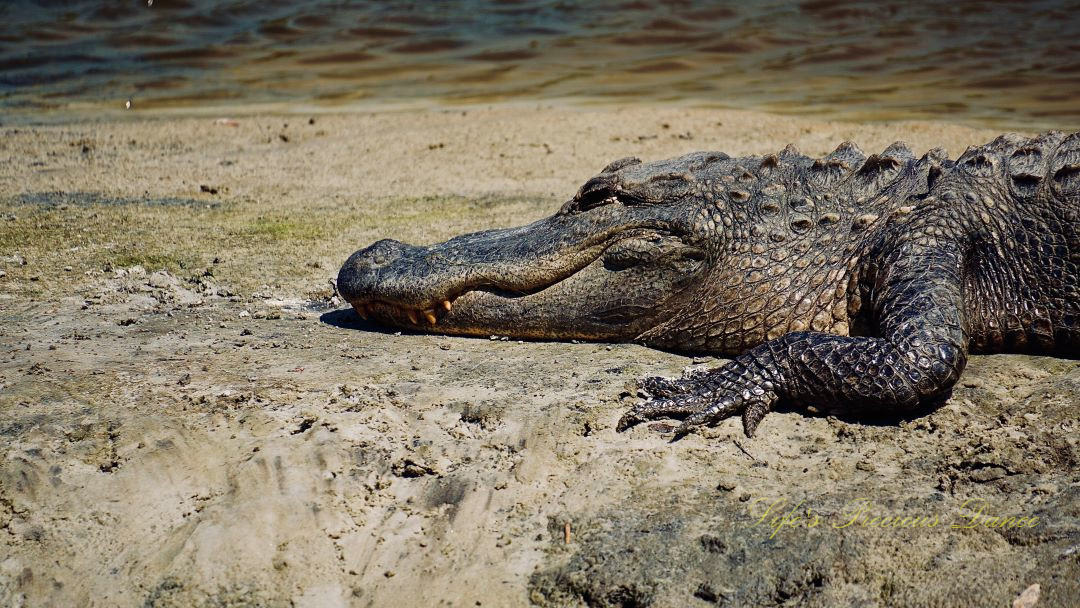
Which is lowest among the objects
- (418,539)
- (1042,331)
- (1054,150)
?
(418,539)

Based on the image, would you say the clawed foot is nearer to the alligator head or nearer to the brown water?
the alligator head

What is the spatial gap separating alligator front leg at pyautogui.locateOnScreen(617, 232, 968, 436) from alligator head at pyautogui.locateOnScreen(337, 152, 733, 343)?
642 mm

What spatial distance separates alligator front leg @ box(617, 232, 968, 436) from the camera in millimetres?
3521

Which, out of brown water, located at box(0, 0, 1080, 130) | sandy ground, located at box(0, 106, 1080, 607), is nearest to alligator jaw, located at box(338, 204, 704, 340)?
sandy ground, located at box(0, 106, 1080, 607)

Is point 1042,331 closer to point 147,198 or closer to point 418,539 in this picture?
point 418,539

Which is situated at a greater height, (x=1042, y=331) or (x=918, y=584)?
(x=1042, y=331)

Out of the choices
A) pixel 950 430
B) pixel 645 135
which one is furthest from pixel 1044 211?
pixel 645 135

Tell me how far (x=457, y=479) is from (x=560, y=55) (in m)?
14.8

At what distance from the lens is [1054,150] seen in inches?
168

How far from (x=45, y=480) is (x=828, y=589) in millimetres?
2591

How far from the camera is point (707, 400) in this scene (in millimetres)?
3650

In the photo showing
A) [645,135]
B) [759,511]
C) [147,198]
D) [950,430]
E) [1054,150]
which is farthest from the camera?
[645,135]

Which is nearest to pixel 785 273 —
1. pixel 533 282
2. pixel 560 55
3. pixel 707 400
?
pixel 707 400

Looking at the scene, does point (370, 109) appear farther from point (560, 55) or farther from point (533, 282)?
point (533, 282)
